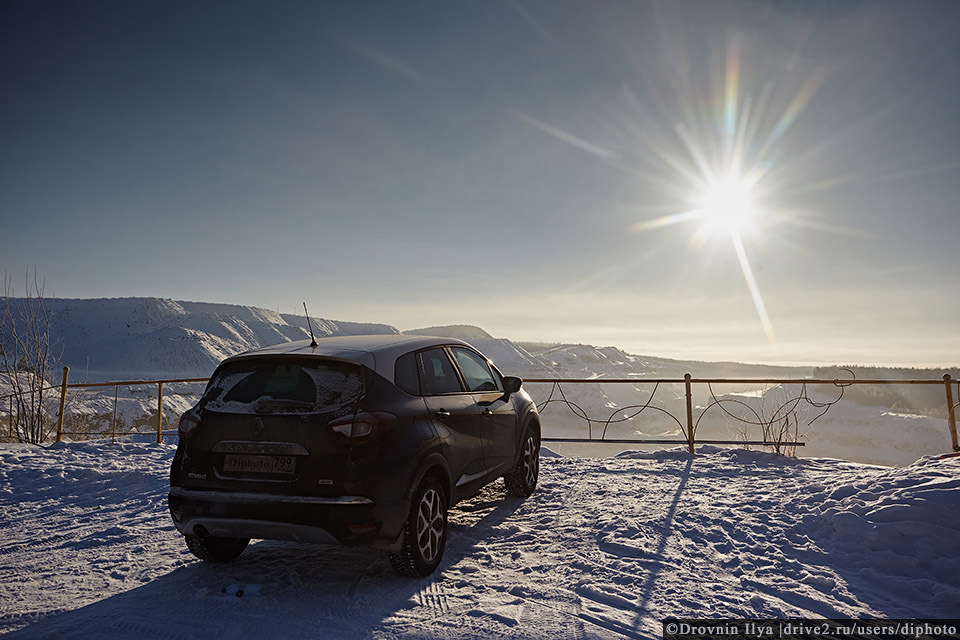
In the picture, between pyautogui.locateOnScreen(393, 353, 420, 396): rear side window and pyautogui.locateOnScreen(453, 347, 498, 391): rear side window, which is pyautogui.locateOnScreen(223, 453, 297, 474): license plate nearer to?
pyautogui.locateOnScreen(393, 353, 420, 396): rear side window

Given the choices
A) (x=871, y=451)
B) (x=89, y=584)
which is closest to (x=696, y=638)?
(x=89, y=584)

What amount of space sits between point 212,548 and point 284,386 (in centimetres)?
148

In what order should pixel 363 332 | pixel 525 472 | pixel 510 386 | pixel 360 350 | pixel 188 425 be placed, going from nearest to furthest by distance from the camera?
pixel 188 425, pixel 360 350, pixel 510 386, pixel 525 472, pixel 363 332

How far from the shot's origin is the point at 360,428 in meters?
3.42

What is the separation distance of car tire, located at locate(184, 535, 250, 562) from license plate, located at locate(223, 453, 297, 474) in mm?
843

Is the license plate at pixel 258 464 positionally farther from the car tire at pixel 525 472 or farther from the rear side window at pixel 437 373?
the car tire at pixel 525 472

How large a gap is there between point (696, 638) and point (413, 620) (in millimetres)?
1555

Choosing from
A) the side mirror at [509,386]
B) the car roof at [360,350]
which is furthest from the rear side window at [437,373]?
the side mirror at [509,386]

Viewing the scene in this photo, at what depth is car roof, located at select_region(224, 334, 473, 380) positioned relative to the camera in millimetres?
3764

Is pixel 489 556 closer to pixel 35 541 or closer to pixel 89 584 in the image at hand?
pixel 89 584

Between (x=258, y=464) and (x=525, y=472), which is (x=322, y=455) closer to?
(x=258, y=464)

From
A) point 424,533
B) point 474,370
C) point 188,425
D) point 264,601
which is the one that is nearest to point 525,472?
point 474,370

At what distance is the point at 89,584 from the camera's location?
12.6 feet

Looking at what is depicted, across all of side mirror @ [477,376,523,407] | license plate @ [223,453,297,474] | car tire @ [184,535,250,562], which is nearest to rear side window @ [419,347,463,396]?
side mirror @ [477,376,523,407]
